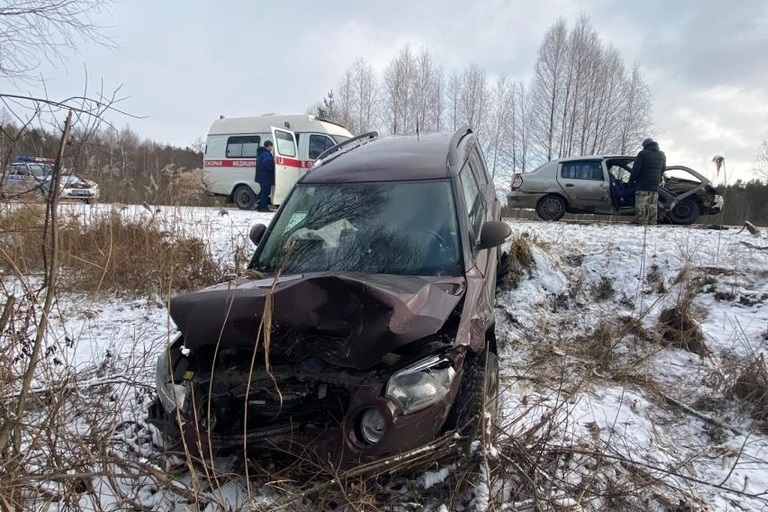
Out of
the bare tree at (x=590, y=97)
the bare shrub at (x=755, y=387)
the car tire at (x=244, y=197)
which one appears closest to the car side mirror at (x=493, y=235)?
the bare shrub at (x=755, y=387)

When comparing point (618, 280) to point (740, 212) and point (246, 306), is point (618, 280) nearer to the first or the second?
point (246, 306)

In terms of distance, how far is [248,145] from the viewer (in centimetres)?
1324

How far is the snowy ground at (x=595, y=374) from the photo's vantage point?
234 cm

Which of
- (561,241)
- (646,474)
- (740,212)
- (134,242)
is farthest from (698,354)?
(740,212)

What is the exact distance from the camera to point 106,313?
569cm

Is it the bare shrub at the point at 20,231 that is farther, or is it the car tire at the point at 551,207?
the car tire at the point at 551,207

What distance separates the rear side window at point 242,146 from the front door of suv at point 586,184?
818cm

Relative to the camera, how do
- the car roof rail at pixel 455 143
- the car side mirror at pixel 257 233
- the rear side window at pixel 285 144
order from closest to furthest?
the car roof rail at pixel 455 143
the car side mirror at pixel 257 233
the rear side window at pixel 285 144

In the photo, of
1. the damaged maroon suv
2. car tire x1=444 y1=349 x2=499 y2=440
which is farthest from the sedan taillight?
car tire x1=444 y1=349 x2=499 y2=440

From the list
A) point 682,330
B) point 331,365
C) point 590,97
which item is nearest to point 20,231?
point 331,365

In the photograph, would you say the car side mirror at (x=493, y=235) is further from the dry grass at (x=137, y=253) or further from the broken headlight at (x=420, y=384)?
the dry grass at (x=137, y=253)

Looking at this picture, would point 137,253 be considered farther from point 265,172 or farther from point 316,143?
point 316,143

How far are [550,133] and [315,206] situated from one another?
30.5 m

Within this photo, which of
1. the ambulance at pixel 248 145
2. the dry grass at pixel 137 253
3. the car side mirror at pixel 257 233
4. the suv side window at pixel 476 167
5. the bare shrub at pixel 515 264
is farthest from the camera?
the ambulance at pixel 248 145
